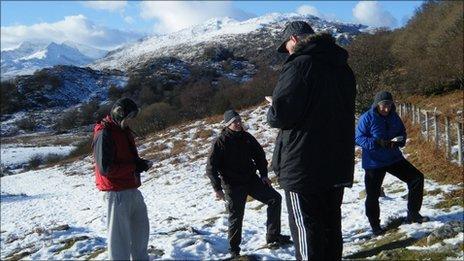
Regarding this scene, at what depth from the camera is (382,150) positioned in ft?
23.9

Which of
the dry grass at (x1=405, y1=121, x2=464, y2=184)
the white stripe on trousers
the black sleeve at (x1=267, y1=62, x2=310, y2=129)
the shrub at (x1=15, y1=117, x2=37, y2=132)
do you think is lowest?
the dry grass at (x1=405, y1=121, x2=464, y2=184)

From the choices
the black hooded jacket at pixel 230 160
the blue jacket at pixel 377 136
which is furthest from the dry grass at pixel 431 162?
the black hooded jacket at pixel 230 160

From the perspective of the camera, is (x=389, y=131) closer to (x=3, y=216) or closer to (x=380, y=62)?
(x=3, y=216)

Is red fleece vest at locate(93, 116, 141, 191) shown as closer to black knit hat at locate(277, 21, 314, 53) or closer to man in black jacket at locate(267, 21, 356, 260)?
man in black jacket at locate(267, 21, 356, 260)

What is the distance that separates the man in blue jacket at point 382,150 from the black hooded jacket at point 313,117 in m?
3.41

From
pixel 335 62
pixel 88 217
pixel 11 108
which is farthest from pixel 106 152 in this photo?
pixel 11 108

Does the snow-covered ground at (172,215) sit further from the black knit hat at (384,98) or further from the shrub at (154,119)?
the shrub at (154,119)

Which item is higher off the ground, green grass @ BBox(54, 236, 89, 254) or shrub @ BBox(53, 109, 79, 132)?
shrub @ BBox(53, 109, 79, 132)

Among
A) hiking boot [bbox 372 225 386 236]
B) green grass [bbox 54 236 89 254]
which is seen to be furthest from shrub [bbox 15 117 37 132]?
hiking boot [bbox 372 225 386 236]

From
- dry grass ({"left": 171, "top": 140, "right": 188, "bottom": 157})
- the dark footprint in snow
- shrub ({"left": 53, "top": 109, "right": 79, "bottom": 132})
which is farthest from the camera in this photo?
shrub ({"left": 53, "top": 109, "right": 79, "bottom": 132})

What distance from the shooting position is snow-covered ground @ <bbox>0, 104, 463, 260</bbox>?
8352 mm

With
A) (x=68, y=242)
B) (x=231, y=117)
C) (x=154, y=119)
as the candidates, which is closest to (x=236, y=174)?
(x=231, y=117)

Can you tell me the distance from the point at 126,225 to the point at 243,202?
7.67 feet

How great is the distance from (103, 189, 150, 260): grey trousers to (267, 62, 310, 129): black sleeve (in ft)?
8.61
